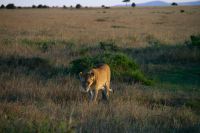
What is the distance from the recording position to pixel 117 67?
14039 mm

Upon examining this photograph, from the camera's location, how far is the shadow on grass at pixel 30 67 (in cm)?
1313

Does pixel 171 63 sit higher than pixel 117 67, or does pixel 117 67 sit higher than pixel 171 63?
pixel 117 67

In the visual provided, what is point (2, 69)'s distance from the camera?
13.5 metres

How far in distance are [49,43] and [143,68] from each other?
7268 millimetres

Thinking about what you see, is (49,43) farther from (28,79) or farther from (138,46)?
(28,79)

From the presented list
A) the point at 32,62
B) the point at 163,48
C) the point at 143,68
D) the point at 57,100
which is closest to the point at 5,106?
the point at 57,100

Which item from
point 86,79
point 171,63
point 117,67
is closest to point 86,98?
point 86,79

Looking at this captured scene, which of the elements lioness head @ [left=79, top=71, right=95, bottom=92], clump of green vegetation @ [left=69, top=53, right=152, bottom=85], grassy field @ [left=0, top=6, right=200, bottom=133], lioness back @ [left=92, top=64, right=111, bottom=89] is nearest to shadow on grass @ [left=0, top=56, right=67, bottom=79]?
grassy field @ [left=0, top=6, right=200, bottom=133]

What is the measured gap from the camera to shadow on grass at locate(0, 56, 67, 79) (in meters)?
13.1

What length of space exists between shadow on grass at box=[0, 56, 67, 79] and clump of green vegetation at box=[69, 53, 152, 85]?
0.61 m

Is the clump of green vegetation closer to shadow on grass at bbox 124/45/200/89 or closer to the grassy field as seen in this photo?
the grassy field

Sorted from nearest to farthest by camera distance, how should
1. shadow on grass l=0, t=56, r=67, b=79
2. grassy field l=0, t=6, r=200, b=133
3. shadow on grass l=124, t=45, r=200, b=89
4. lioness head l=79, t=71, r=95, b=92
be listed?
grassy field l=0, t=6, r=200, b=133 < lioness head l=79, t=71, r=95, b=92 < shadow on grass l=0, t=56, r=67, b=79 < shadow on grass l=124, t=45, r=200, b=89

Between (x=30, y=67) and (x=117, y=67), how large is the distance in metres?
3.30

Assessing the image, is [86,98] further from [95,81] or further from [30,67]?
[30,67]
